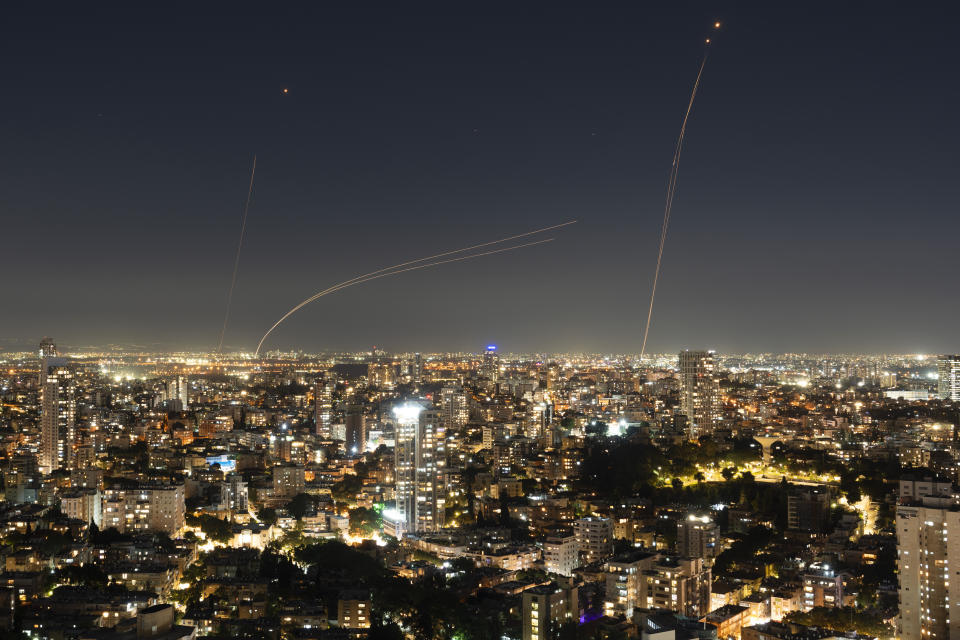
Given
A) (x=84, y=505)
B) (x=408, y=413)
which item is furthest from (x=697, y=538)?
(x=84, y=505)

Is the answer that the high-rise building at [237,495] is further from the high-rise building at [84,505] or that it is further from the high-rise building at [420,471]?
the high-rise building at [420,471]

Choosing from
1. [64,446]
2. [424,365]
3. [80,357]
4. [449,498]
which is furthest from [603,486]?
[424,365]

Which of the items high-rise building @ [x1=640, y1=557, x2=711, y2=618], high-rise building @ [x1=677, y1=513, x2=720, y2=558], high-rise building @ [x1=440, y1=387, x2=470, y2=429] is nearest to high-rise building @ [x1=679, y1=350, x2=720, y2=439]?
high-rise building @ [x1=440, y1=387, x2=470, y2=429]

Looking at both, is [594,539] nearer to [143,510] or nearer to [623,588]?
[623,588]

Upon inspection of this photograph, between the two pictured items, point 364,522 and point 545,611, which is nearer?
point 545,611

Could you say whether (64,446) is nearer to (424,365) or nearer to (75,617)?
(75,617)

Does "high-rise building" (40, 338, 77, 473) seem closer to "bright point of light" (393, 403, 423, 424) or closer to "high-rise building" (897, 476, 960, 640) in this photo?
"bright point of light" (393, 403, 423, 424)
